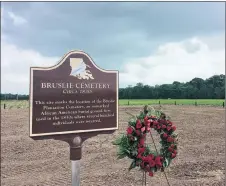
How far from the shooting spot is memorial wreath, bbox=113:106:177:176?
457cm

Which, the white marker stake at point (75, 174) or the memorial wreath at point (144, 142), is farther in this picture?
the memorial wreath at point (144, 142)

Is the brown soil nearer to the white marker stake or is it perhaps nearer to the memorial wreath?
the memorial wreath

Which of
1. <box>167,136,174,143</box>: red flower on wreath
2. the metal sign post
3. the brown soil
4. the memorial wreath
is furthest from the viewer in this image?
the brown soil

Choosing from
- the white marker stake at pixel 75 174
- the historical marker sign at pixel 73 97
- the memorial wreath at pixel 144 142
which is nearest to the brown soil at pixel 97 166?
the memorial wreath at pixel 144 142

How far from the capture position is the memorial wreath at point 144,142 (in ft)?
15.0

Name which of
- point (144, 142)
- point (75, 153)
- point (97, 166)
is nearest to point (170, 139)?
point (144, 142)

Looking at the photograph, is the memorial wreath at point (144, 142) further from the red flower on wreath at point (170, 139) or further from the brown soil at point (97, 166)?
the brown soil at point (97, 166)

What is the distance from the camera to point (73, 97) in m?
4.11

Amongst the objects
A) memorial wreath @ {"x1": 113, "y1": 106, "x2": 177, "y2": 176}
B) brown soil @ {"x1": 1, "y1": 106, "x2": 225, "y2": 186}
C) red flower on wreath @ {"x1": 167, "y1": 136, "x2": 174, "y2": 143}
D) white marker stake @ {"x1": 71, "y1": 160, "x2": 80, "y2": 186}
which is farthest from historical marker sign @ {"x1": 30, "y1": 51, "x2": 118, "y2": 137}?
brown soil @ {"x1": 1, "y1": 106, "x2": 225, "y2": 186}

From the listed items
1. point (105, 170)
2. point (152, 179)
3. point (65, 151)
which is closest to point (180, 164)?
point (152, 179)

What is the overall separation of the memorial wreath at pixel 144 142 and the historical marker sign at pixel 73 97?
346 mm

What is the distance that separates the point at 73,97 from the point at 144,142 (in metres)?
1.42

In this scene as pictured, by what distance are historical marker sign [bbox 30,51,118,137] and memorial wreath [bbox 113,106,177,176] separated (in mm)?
346

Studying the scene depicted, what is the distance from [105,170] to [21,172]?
1.88 m
